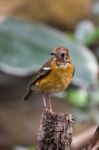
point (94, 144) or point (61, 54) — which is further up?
point (61, 54)

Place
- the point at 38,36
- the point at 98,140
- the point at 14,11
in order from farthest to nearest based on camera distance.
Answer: the point at 14,11, the point at 38,36, the point at 98,140

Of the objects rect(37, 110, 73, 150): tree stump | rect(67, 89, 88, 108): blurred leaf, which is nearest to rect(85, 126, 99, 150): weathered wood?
rect(37, 110, 73, 150): tree stump

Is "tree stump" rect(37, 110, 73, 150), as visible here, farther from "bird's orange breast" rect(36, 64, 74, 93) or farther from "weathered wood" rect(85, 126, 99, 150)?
"bird's orange breast" rect(36, 64, 74, 93)

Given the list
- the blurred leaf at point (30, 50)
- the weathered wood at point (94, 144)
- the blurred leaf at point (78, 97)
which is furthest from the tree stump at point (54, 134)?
the blurred leaf at point (78, 97)

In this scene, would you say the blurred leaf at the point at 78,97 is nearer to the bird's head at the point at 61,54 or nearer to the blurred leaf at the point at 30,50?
the blurred leaf at the point at 30,50

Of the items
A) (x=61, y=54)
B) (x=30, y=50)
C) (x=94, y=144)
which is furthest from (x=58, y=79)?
(x=30, y=50)

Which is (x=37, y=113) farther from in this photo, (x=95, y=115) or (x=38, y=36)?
(x=38, y=36)

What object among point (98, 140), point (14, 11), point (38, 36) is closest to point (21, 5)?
point (14, 11)

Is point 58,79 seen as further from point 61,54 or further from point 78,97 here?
point 78,97
